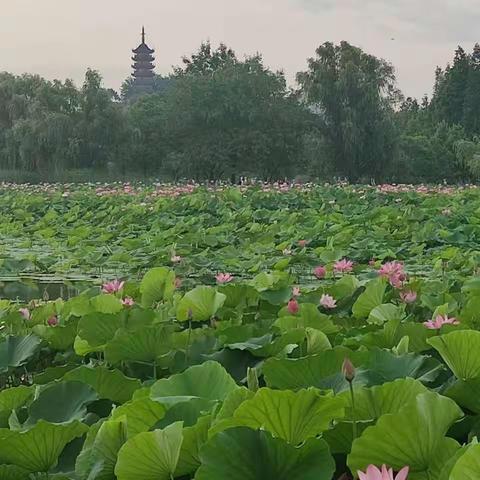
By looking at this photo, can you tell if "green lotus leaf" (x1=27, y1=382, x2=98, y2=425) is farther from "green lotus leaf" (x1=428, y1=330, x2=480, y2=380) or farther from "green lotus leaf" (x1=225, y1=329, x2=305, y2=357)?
"green lotus leaf" (x1=428, y1=330, x2=480, y2=380)

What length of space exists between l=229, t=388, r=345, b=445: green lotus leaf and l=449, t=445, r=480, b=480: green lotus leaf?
196 mm

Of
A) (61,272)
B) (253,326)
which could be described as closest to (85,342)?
(253,326)

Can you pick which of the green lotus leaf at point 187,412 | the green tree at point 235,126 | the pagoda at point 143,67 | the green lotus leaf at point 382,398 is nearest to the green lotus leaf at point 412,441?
the green lotus leaf at point 382,398

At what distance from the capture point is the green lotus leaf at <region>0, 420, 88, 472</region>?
2.95 ft

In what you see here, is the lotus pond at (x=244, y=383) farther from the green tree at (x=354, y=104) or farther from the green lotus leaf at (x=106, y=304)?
the green tree at (x=354, y=104)

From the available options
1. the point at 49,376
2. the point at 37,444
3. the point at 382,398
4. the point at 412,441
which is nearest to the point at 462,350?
the point at 382,398

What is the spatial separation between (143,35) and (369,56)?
46.8m

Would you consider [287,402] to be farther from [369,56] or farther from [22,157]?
[369,56]

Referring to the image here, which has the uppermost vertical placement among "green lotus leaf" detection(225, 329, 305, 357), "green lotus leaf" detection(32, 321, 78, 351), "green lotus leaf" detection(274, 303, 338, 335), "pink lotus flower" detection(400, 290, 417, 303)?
"green lotus leaf" detection(225, 329, 305, 357)

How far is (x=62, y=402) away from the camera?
109 centimetres

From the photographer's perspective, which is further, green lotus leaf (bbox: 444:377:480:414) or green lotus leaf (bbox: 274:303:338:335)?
green lotus leaf (bbox: 274:303:338:335)

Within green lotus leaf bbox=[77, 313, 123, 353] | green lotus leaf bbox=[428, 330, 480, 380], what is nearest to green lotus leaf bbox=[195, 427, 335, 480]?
green lotus leaf bbox=[428, 330, 480, 380]

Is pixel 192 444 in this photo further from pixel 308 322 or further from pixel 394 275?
pixel 394 275

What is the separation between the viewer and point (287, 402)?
79 centimetres
